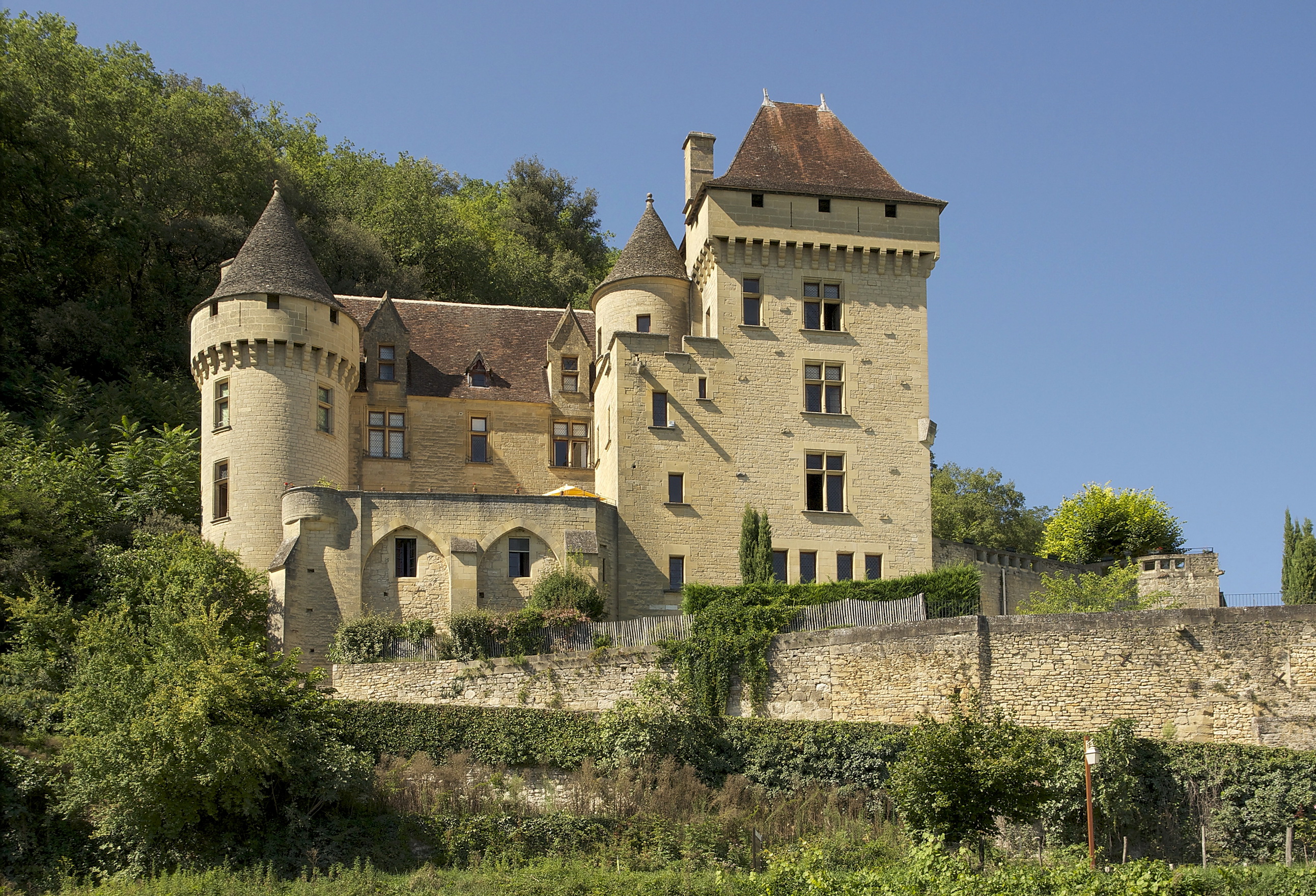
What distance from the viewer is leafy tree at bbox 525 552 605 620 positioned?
34.2 meters

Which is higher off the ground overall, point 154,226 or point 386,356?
point 154,226

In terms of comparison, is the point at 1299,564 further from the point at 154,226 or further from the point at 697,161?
the point at 154,226

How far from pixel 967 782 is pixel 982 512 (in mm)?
39827

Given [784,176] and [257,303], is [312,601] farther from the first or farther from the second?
[784,176]

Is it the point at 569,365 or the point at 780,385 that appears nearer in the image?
the point at 780,385

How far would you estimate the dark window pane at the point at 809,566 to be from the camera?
123 feet

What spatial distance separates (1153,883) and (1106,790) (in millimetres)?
4840

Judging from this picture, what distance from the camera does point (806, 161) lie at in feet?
134

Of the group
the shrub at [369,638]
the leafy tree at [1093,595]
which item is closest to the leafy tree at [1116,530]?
the leafy tree at [1093,595]

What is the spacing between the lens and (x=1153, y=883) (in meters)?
20.8

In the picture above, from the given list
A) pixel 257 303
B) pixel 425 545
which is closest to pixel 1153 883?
pixel 425 545

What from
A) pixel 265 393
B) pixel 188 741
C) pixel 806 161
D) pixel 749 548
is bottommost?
pixel 188 741

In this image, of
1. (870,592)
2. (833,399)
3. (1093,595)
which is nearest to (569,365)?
(833,399)

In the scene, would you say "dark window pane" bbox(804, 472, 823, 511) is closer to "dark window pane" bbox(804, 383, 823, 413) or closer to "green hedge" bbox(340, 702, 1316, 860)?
"dark window pane" bbox(804, 383, 823, 413)
